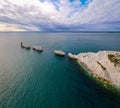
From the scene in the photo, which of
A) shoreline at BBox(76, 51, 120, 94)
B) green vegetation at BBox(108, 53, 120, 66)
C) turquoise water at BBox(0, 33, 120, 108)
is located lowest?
turquoise water at BBox(0, 33, 120, 108)

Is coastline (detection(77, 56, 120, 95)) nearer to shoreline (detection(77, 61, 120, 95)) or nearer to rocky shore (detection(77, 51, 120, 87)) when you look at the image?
shoreline (detection(77, 61, 120, 95))

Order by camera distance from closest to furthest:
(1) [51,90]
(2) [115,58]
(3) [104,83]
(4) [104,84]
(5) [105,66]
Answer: (1) [51,90]
(4) [104,84]
(3) [104,83]
(5) [105,66]
(2) [115,58]

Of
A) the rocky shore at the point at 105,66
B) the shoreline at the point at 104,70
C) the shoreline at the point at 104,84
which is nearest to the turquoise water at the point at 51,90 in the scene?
the shoreline at the point at 104,84

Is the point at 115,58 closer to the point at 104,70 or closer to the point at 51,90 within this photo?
the point at 104,70

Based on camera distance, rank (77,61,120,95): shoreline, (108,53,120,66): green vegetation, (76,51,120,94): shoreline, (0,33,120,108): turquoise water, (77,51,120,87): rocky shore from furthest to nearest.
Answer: (108,53,120,66): green vegetation < (77,51,120,87): rocky shore < (76,51,120,94): shoreline < (77,61,120,95): shoreline < (0,33,120,108): turquoise water

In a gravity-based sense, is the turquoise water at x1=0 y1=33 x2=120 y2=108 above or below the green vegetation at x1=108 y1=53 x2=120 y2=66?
below

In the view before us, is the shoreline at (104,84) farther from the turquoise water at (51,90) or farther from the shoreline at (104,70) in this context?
the turquoise water at (51,90)

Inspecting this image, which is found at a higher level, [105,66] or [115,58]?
[115,58]

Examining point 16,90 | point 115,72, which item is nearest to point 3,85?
point 16,90

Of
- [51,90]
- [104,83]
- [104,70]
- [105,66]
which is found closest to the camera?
[51,90]

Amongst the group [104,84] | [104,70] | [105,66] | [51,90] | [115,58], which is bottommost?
[51,90]

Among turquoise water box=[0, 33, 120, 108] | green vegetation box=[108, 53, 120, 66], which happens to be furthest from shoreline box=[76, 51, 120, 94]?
turquoise water box=[0, 33, 120, 108]

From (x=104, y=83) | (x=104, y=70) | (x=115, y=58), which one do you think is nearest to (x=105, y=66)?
(x=104, y=70)
